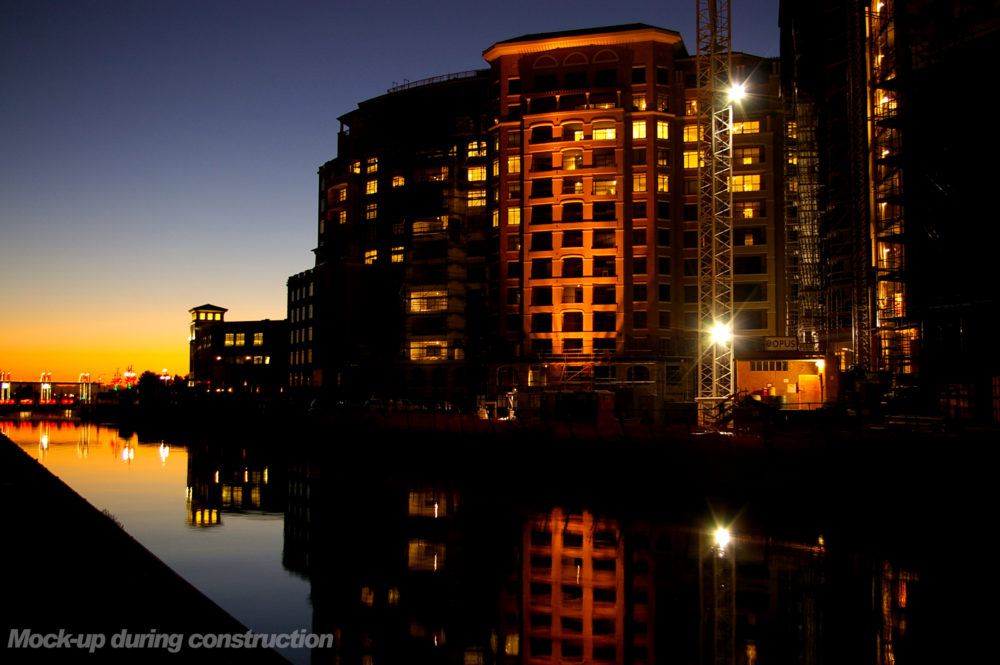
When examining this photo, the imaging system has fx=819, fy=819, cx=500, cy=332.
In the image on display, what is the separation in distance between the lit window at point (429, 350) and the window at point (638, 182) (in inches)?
1137

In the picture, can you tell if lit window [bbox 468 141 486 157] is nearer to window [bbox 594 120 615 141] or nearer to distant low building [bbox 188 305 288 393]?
window [bbox 594 120 615 141]

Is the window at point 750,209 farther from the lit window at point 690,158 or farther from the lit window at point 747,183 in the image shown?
the lit window at point 690,158

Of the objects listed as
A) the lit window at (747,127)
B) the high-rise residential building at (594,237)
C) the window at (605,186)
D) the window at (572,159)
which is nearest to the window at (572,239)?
the high-rise residential building at (594,237)

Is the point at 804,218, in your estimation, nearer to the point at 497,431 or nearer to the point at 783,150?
the point at 783,150

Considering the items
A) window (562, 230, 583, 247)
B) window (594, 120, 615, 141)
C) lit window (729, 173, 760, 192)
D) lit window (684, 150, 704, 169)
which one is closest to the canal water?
window (562, 230, 583, 247)

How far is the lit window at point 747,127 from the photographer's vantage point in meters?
87.8

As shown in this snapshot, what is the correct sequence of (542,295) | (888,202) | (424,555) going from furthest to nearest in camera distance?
1. (542,295)
2. (888,202)
3. (424,555)

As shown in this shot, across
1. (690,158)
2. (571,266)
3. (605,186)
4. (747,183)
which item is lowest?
(571,266)

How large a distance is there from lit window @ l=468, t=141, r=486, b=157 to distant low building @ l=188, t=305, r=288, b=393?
7223 cm

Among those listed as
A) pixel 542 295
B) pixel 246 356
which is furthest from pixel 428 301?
pixel 246 356

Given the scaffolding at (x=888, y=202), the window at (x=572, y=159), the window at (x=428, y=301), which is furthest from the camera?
the window at (x=428, y=301)

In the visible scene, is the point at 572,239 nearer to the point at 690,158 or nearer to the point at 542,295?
the point at 542,295

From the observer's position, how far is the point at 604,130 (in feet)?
291

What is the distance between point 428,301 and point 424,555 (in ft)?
222
